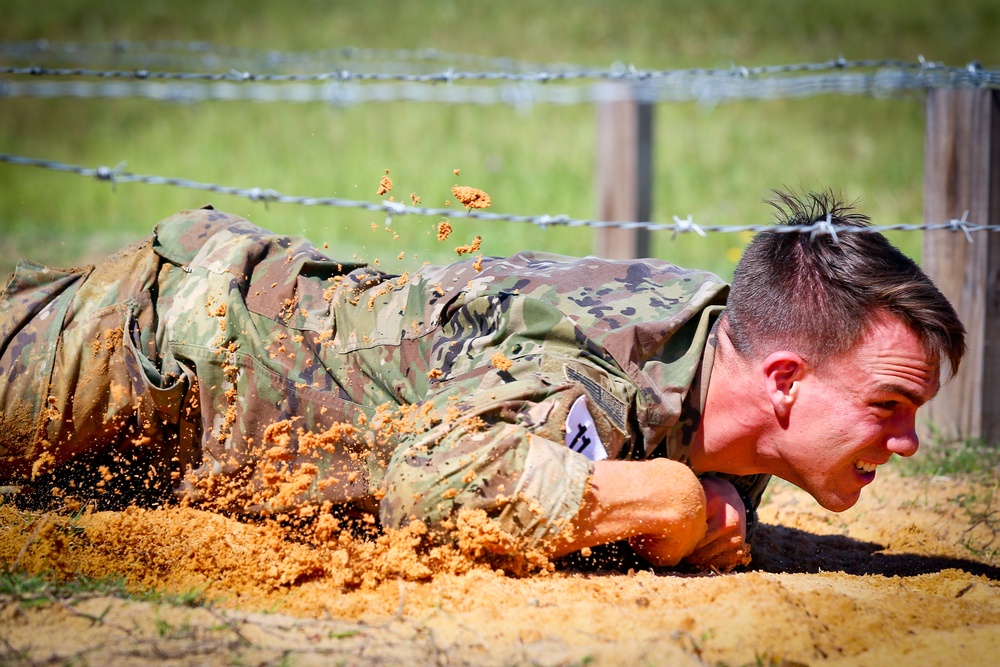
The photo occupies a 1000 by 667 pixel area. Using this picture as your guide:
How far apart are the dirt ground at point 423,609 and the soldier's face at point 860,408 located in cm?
37

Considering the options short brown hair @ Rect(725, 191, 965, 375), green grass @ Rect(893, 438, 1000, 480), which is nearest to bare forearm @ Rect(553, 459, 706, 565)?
short brown hair @ Rect(725, 191, 965, 375)

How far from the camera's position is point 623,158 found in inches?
251

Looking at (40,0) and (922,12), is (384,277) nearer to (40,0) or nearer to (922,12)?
(922,12)

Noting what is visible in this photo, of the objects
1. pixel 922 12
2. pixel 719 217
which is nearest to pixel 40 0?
pixel 719 217

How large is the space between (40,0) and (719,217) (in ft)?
49.4

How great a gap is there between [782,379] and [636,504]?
623 mm

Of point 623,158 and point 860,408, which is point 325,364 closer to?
point 860,408

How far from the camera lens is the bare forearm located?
2744 millimetres

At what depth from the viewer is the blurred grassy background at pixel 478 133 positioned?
1042cm

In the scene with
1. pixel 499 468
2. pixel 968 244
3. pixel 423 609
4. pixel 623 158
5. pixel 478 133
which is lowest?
pixel 423 609

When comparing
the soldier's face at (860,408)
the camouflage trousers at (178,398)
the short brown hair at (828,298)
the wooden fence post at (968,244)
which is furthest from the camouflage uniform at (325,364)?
the wooden fence post at (968,244)

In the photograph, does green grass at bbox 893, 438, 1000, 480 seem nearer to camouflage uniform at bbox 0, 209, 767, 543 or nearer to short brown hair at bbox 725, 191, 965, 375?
camouflage uniform at bbox 0, 209, 767, 543

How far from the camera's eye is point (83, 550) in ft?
9.97

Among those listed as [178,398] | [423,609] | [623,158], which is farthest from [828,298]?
[623,158]
